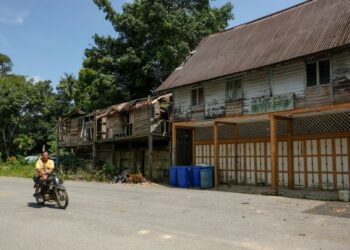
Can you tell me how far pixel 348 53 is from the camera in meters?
16.0

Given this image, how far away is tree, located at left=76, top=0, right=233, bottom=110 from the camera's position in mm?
29703

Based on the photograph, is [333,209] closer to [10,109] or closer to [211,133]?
[211,133]

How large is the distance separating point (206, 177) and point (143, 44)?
15640 millimetres

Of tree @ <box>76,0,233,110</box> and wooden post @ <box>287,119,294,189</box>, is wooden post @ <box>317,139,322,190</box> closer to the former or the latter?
wooden post @ <box>287,119,294,189</box>

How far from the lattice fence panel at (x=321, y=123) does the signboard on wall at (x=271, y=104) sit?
0.85 metres

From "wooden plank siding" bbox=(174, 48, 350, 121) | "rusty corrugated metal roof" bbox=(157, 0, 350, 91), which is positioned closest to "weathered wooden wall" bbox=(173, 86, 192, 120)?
"wooden plank siding" bbox=(174, 48, 350, 121)

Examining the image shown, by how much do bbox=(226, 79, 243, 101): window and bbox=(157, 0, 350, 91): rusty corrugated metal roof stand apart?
0.78 m

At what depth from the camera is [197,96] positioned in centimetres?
2264

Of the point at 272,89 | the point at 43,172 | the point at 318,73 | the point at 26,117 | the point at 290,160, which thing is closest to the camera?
the point at 43,172

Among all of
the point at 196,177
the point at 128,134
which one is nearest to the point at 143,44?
the point at 128,134

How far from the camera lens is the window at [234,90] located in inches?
800

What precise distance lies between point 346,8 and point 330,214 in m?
9.88

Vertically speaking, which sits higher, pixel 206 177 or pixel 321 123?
pixel 321 123

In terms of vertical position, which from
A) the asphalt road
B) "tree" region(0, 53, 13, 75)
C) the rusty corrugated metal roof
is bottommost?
the asphalt road
